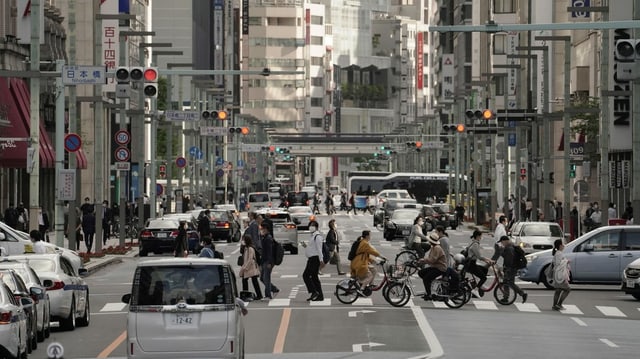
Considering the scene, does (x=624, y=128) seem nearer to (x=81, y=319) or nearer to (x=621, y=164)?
(x=621, y=164)

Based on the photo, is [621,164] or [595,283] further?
[621,164]

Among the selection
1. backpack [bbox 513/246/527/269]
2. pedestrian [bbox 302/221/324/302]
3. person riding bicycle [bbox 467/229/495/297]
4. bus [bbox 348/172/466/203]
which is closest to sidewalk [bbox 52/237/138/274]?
pedestrian [bbox 302/221/324/302]

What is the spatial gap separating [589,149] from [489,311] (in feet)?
151

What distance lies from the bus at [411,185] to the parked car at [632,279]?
357 ft

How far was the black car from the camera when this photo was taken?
74625 millimetres

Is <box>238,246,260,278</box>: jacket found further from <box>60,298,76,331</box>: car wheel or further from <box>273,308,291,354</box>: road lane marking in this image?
<box>60,298,76,331</box>: car wheel

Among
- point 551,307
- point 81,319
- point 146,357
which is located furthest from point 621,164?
point 146,357

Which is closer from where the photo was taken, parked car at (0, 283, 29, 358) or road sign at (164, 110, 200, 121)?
parked car at (0, 283, 29, 358)

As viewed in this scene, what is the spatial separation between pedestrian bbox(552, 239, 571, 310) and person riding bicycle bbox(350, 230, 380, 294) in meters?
3.73

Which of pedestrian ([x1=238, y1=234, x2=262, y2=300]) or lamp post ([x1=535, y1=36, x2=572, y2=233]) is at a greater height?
lamp post ([x1=535, y1=36, x2=572, y2=233])

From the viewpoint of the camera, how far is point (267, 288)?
125 feet

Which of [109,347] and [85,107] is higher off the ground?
[85,107]

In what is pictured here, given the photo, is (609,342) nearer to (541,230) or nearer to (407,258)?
(407,258)

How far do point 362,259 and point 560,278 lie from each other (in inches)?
169
